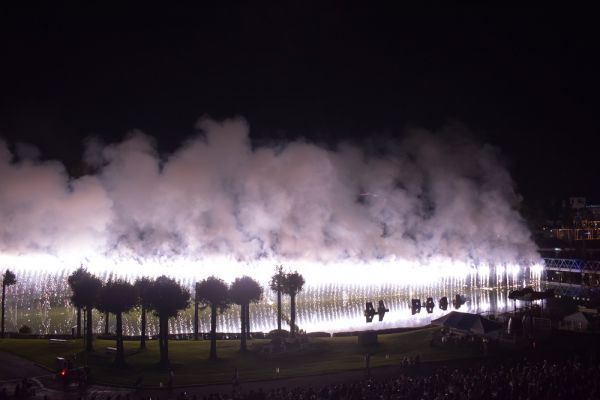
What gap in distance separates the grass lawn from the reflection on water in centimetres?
448

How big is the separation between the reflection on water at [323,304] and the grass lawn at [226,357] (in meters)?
4.48

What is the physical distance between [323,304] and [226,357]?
25.4 metres

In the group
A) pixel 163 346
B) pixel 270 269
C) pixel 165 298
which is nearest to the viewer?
pixel 163 346

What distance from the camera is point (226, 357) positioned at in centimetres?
2456

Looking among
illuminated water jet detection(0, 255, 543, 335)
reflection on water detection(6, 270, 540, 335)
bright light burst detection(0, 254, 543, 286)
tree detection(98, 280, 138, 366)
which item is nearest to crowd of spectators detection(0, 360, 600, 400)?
tree detection(98, 280, 138, 366)

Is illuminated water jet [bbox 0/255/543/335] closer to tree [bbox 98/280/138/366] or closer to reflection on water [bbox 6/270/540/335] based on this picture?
reflection on water [bbox 6/270/540/335]

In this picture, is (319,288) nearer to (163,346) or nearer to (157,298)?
(157,298)

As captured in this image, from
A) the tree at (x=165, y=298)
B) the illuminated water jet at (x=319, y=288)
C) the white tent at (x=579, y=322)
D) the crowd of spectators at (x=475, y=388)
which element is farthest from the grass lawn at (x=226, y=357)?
the illuminated water jet at (x=319, y=288)

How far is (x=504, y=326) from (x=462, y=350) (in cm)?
241

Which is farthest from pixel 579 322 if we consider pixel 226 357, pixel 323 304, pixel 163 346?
pixel 323 304

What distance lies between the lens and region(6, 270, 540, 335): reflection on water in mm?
38438

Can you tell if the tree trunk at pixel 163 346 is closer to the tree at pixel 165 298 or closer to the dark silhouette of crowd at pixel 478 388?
the tree at pixel 165 298

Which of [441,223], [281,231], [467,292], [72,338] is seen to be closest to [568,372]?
[72,338]

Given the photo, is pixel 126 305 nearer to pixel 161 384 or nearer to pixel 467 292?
pixel 161 384
